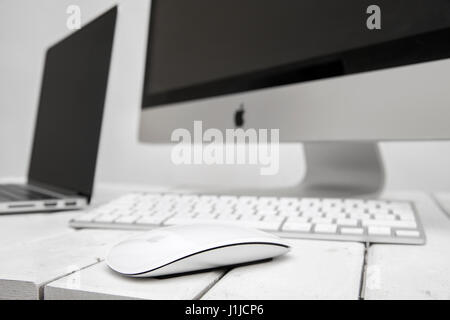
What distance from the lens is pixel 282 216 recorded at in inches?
16.2

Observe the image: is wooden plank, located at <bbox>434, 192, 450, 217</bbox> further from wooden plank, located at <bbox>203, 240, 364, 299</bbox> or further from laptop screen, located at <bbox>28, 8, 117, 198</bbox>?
laptop screen, located at <bbox>28, 8, 117, 198</bbox>

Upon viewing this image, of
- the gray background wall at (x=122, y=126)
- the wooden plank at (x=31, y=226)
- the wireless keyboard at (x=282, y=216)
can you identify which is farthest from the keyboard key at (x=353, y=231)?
the gray background wall at (x=122, y=126)

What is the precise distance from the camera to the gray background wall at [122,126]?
872mm

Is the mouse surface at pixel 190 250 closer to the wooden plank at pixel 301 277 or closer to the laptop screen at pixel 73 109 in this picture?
the wooden plank at pixel 301 277

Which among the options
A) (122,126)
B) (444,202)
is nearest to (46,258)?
(444,202)

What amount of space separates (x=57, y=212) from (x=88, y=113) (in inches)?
6.0

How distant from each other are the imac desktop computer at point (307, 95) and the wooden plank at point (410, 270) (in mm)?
18

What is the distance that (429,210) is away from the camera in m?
0.56

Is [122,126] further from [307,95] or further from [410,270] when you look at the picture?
[410,270]

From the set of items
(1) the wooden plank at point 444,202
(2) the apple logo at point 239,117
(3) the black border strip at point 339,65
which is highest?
(3) the black border strip at point 339,65

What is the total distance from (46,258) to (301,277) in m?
0.20

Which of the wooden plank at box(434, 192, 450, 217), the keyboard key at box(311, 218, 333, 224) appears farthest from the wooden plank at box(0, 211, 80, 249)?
the wooden plank at box(434, 192, 450, 217)

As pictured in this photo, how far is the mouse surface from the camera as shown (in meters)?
0.26
